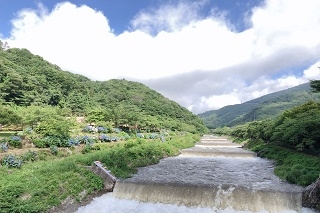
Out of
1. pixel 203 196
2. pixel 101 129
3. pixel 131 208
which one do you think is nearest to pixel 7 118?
pixel 101 129

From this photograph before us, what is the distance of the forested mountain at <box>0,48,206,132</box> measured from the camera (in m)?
55.9

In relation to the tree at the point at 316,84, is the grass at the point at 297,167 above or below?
below

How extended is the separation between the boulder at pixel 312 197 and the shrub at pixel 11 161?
18.1 meters

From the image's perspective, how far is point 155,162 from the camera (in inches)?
Result: 1174

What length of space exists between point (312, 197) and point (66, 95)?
254ft

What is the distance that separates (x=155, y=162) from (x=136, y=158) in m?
2.51

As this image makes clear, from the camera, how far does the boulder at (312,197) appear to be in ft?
49.8

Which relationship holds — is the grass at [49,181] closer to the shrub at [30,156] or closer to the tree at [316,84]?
the shrub at [30,156]

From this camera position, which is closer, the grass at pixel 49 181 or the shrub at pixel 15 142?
the grass at pixel 49 181

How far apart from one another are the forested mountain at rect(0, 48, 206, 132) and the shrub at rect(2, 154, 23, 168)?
562 inches

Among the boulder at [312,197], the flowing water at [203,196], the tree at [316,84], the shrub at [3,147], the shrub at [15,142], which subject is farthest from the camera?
the tree at [316,84]

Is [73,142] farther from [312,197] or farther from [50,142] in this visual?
[312,197]

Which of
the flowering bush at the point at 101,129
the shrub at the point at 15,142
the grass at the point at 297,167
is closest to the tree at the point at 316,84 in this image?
the grass at the point at 297,167

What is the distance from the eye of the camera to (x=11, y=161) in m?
19.7
